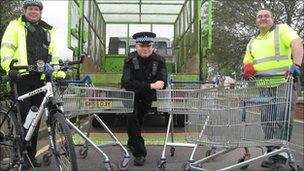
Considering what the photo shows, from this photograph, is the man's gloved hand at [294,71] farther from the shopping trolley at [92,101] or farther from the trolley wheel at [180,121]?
the trolley wheel at [180,121]

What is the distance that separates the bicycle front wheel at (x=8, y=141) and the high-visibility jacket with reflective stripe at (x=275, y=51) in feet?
9.97

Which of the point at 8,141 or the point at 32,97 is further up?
the point at 32,97

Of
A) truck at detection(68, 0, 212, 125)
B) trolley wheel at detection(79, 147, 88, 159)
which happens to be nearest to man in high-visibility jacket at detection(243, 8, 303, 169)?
trolley wheel at detection(79, 147, 88, 159)

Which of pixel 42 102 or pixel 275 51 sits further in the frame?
pixel 275 51

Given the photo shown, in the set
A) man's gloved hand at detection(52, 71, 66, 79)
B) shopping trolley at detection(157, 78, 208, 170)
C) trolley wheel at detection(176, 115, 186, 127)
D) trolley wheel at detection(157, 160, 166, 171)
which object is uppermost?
man's gloved hand at detection(52, 71, 66, 79)

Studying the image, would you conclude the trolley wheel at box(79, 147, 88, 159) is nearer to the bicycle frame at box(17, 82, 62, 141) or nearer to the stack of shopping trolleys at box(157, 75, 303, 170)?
the bicycle frame at box(17, 82, 62, 141)

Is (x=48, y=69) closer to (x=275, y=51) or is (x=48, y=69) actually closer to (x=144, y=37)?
(x=144, y=37)

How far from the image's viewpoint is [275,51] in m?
6.93

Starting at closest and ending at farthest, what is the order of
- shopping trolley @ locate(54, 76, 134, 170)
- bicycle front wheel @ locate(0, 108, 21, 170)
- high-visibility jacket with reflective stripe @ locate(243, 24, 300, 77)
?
1. shopping trolley @ locate(54, 76, 134, 170)
2. bicycle front wheel @ locate(0, 108, 21, 170)
3. high-visibility jacket with reflective stripe @ locate(243, 24, 300, 77)

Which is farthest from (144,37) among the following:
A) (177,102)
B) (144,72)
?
(177,102)

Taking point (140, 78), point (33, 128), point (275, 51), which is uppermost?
point (275, 51)

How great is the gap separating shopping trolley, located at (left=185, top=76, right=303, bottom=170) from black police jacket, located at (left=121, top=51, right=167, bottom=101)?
48.0 inches

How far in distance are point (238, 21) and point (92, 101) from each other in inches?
1238

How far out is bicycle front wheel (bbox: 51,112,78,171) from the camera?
5324mm
